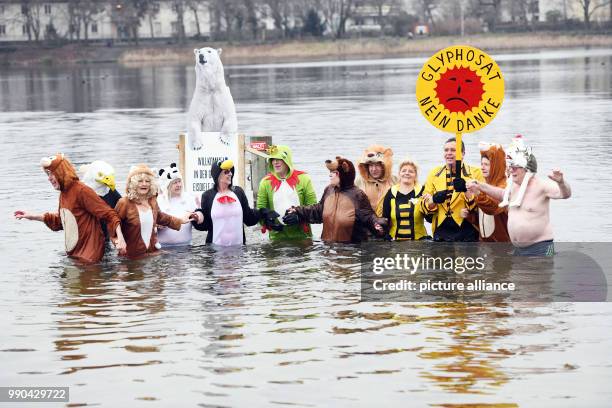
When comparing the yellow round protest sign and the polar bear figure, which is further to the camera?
the polar bear figure

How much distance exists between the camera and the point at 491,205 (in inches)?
508

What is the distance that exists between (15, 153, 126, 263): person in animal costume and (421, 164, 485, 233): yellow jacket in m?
3.46

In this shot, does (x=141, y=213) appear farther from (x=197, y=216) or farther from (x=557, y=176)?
(x=557, y=176)

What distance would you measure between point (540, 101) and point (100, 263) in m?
30.8

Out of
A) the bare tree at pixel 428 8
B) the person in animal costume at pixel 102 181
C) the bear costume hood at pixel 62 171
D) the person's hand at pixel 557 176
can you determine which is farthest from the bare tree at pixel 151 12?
the person's hand at pixel 557 176

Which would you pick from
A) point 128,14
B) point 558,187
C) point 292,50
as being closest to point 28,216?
point 558,187

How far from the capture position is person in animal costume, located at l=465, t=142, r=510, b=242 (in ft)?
42.4

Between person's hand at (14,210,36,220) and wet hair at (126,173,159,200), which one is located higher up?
wet hair at (126,173,159,200)

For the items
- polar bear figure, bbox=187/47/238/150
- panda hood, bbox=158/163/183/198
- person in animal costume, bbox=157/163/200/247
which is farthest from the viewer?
polar bear figure, bbox=187/47/238/150

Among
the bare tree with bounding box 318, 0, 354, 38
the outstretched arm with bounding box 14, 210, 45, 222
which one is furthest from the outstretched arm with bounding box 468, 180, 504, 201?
the bare tree with bounding box 318, 0, 354, 38

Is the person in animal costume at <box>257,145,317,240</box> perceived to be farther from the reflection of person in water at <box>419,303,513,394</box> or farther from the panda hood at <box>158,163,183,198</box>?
the reflection of person in water at <box>419,303,513,394</box>

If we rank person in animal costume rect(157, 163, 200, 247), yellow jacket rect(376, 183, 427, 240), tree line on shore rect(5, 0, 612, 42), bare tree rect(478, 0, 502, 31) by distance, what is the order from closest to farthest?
yellow jacket rect(376, 183, 427, 240)
person in animal costume rect(157, 163, 200, 247)
tree line on shore rect(5, 0, 612, 42)
bare tree rect(478, 0, 502, 31)

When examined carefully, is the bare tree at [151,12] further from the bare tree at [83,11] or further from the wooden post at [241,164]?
the wooden post at [241,164]

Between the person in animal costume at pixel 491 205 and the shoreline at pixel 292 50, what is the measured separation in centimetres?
10242
